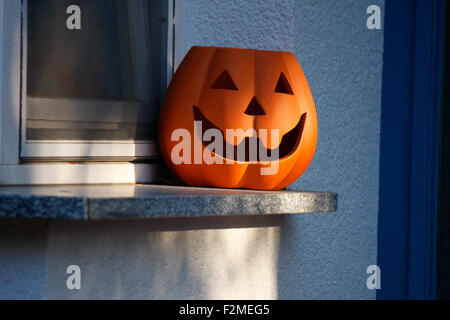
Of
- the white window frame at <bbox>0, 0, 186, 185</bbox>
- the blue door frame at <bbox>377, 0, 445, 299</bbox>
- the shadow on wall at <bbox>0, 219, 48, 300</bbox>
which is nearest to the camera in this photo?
the shadow on wall at <bbox>0, 219, 48, 300</bbox>

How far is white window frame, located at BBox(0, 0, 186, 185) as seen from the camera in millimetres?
1660

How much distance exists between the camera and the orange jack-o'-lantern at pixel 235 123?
1.75 meters

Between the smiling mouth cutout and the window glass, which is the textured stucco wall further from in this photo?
the smiling mouth cutout

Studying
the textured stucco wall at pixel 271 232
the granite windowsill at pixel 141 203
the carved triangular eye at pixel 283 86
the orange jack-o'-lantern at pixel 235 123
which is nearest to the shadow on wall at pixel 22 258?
the textured stucco wall at pixel 271 232

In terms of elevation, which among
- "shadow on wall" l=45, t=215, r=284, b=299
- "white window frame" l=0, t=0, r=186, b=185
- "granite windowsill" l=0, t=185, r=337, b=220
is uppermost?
"white window frame" l=0, t=0, r=186, b=185

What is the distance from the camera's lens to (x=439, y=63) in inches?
116

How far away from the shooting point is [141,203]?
139 centimetres

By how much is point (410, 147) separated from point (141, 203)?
73.3 inches

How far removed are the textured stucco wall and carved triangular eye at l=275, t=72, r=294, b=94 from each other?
269mm

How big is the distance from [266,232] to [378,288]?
0.94m

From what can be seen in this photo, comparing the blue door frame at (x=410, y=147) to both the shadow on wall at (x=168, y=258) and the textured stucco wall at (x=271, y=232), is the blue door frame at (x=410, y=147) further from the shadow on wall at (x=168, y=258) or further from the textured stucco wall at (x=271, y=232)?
the shadow on wall at (x=168, y=258)

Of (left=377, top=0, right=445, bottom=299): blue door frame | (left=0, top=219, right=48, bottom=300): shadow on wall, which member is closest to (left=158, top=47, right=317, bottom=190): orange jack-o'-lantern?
(left=0, top=219, right=48, bottom=300): shadow on wall
